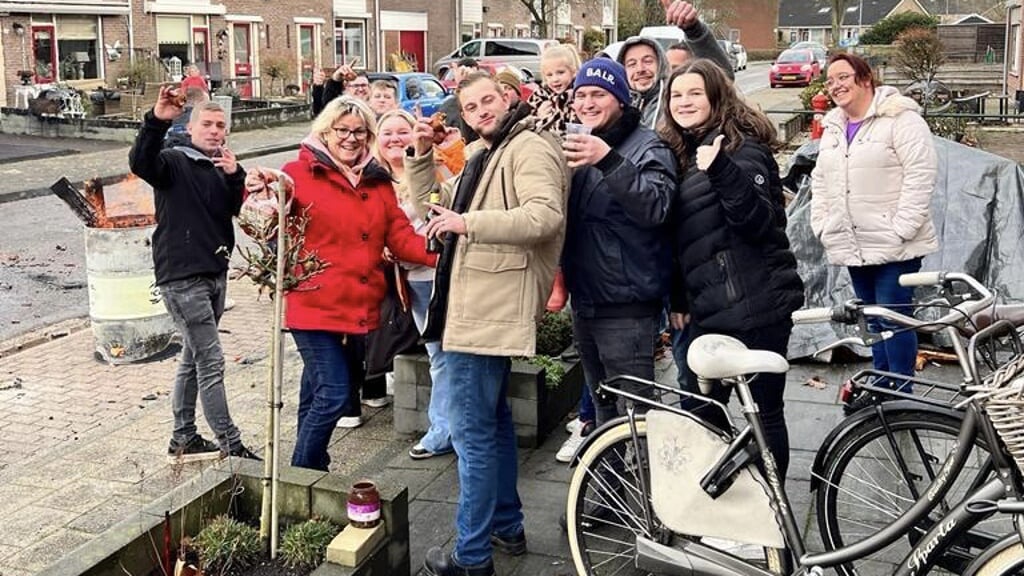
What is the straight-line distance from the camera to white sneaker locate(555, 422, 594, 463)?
16.5 feet

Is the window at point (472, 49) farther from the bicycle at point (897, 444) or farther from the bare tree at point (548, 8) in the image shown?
the bicycle at point (897, 444)

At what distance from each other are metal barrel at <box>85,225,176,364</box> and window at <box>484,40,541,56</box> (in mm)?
27638

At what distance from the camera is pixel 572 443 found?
509cm

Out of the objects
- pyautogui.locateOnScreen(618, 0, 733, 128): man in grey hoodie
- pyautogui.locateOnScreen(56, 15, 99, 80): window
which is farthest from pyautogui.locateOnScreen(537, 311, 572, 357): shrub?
pyautogui.locateOnScreen(56, 15, 99, 80): window

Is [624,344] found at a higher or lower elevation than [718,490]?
higher

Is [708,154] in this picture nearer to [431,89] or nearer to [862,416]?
[862,416]

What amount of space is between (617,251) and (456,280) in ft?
2.10

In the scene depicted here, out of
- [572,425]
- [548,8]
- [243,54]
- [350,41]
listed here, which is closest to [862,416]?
[572,425]

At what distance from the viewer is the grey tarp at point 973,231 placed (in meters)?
6.87

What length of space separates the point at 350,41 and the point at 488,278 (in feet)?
128

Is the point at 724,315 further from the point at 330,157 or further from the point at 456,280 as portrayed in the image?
the point at 330,157

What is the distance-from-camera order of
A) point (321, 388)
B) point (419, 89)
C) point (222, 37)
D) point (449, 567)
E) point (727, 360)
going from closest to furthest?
1. point (727, 360)
2. point (449, 567)
3. point (321, 388)
4. point (419, 89)
5. point (222, 37)

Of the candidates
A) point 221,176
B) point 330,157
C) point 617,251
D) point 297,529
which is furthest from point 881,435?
point 221,176

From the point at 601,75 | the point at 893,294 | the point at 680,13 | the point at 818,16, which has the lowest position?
the point at 893,294
